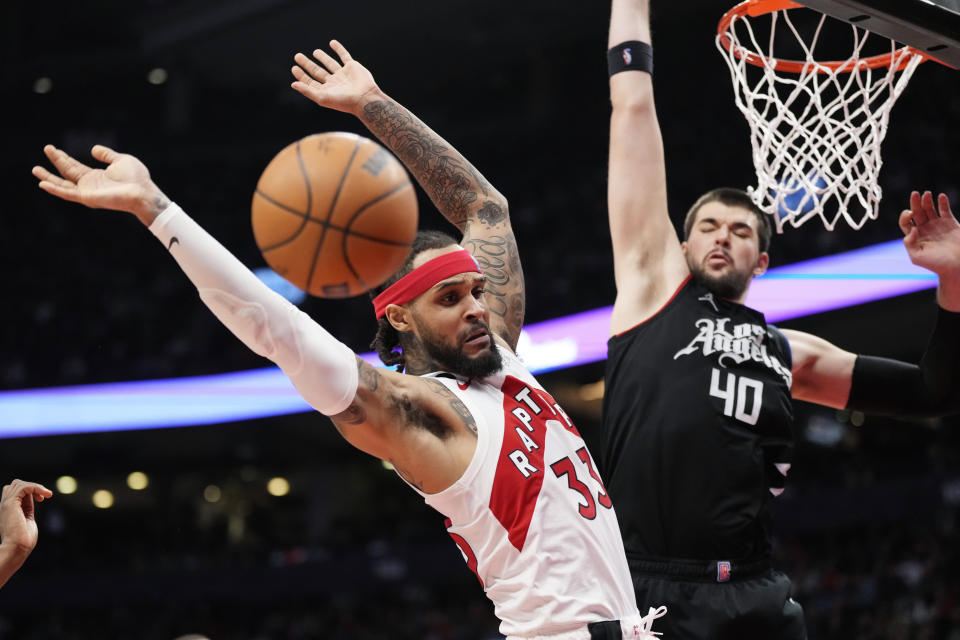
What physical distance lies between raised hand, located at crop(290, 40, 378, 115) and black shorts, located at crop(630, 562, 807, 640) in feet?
5.88

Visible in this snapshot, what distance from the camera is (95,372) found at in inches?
657

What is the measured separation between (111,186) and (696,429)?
2.00 meters

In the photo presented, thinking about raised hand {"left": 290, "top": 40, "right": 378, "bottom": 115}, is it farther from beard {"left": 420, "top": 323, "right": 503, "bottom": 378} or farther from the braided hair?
beard {"left": 420, "top": 323, "right": 503, "bottom": 378}

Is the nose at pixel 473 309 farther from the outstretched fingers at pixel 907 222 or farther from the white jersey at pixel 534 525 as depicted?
the outstretched fingers at pixel 907 222

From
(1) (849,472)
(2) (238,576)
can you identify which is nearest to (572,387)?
(1) (849,472)

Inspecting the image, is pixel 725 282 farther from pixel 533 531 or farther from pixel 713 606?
pixel 533 531

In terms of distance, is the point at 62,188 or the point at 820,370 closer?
the point at 62,188

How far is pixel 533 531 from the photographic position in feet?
9.04

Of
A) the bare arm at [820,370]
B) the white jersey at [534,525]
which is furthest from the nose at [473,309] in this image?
the bare arm at [820,370]

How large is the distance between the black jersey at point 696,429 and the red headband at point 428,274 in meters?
0.86

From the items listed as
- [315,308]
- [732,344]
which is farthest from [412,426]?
[315,308]

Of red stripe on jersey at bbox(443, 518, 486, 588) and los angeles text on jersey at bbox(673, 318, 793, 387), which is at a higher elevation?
los angeles text on jersey at bbox(673, 318, 793, 387)

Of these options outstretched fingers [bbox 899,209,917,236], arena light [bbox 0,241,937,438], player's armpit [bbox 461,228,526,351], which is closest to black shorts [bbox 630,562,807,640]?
player's armpit [bbox 461,228,526,351]

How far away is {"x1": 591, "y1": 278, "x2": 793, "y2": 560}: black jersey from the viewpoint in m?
3.39
